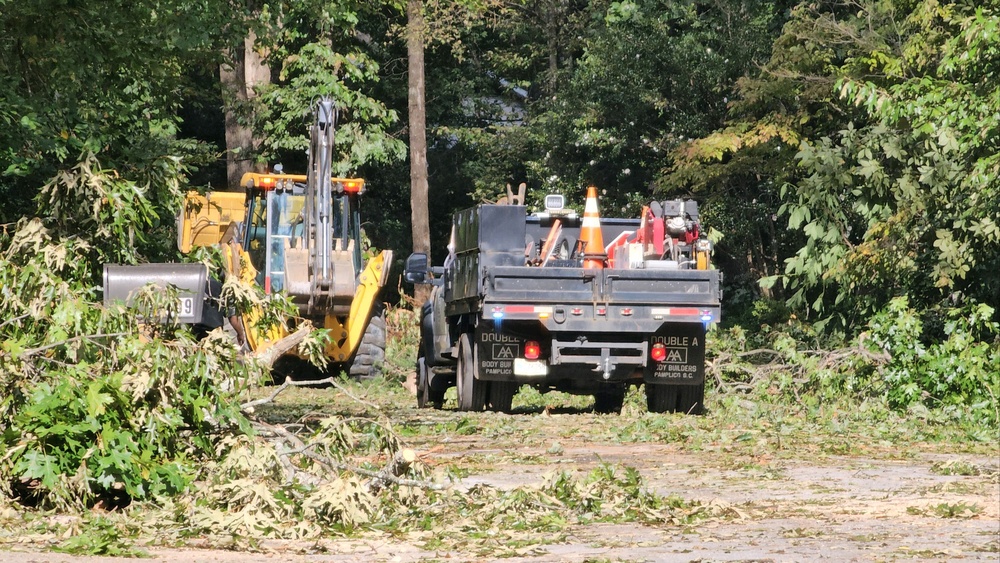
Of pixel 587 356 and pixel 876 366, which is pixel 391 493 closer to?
pixel 587 356

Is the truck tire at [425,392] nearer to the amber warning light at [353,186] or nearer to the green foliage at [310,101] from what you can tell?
the amber warning light at [353,186]

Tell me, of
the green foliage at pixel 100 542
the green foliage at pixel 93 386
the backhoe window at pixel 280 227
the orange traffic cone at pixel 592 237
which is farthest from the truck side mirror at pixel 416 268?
the green foliage at pixel 100 542

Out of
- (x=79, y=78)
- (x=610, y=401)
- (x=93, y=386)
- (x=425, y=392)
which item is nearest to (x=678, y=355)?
(x=610, y=401)

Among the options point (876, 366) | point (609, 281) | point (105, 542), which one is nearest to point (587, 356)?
point (609, 281)

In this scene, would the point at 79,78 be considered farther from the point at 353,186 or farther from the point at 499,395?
the point at 353,186

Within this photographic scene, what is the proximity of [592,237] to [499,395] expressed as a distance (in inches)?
78.0

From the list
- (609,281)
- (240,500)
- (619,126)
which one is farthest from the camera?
(619,126)

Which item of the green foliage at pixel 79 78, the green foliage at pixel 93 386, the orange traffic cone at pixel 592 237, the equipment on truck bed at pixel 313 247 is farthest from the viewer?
the equipment on truck bed at pixel 313 247

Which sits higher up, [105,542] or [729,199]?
[729,199]

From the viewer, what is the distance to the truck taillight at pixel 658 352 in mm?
15562

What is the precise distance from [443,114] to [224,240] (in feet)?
69.7

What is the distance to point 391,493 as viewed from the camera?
8703mm

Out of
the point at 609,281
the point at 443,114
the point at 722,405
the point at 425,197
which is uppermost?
the point at 443,114

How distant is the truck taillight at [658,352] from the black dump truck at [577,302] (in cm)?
1
